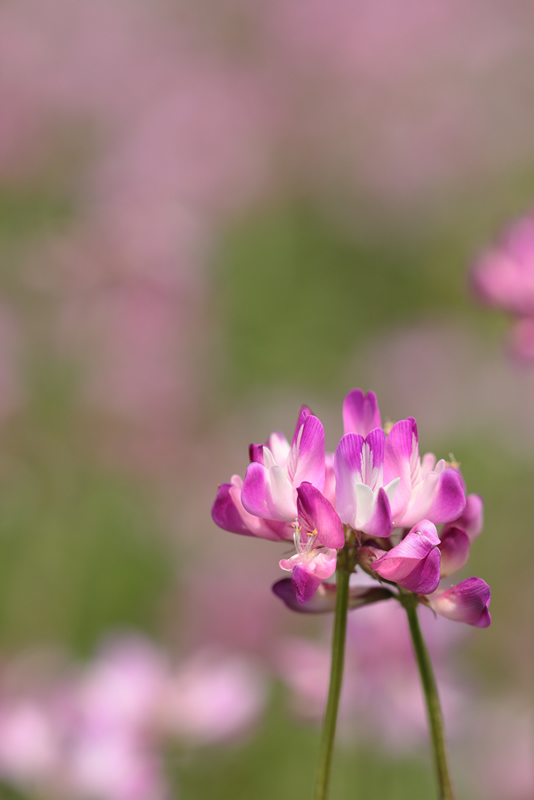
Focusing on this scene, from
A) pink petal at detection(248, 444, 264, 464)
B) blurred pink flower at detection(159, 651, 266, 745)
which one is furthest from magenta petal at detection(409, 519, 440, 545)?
blurred pink flower at detection(159, 651, 266, 745)

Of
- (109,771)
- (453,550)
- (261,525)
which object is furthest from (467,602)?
(109,771)

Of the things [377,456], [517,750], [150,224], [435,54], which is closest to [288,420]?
[150,224]

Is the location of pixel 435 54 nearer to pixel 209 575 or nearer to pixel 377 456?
pixel 209 575

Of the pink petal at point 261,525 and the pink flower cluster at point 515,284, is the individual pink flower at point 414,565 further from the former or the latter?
the pink flower cluster at point 515,284

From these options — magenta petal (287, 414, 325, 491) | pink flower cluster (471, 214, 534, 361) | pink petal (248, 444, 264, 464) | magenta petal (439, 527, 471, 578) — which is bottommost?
magenta petal (439, 527, 471, 578)

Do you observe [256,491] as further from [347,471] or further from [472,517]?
[472,517]

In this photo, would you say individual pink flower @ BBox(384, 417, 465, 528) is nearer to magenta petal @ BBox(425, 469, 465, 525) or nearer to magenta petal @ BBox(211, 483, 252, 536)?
magenta petal @ BBox(425, 469, 465, 525)

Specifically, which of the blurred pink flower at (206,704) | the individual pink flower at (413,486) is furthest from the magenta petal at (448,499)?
the blurred pink flower at (206,704)
